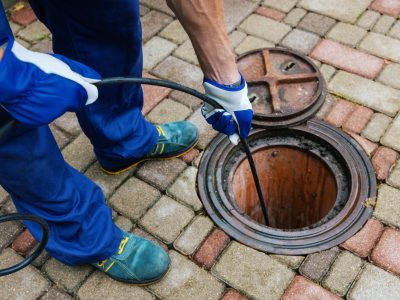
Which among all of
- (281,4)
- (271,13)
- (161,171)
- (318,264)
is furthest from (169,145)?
(281,4)

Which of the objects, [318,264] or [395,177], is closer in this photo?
[318,264]

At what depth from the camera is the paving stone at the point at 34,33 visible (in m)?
3.30

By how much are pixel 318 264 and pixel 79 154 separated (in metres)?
1.39

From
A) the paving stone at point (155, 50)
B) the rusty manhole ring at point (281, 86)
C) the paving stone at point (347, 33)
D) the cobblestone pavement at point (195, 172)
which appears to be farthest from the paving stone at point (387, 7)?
the paving stone at point (155, 50)

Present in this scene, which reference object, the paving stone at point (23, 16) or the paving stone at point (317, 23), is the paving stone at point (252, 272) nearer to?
the paving stone at point (317, 23)

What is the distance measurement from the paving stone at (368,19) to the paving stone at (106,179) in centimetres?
183

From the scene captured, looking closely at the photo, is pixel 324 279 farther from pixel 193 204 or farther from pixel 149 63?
pixel 149 63

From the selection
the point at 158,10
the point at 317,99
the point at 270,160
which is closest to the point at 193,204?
the point at 270,160

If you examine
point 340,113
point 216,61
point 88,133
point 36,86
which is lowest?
point 340,113

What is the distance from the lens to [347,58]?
2920 mm

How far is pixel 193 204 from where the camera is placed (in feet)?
7.68

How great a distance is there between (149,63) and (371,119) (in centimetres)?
141

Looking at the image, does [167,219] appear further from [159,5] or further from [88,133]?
[159,5]

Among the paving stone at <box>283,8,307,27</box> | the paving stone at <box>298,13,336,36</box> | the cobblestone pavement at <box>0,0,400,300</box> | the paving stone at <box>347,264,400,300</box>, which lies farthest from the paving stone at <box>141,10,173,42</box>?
the paving stone at <box>347,264,400,300</box>
